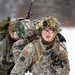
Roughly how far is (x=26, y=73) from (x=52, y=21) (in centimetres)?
78

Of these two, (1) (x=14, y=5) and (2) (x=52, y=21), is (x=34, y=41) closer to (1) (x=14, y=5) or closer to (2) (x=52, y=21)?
(2) (x=52, y=21)

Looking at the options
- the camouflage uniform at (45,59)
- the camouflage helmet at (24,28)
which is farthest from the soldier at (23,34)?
the camouflage uniform at (45,59)

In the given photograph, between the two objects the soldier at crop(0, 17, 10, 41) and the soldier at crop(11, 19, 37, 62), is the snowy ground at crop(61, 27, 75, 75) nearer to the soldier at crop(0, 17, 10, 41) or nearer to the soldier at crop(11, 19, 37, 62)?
the soldier at crop(0, 17, 10, 41)

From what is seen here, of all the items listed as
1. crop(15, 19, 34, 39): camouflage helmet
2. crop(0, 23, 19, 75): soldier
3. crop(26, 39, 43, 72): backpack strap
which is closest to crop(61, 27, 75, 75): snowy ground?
crop(0, 23, 19, 75): soldier

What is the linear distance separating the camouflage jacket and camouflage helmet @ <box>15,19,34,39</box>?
0.28 m

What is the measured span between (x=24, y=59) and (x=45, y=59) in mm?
279

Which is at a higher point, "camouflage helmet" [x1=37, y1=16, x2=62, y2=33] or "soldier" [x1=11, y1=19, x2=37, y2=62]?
"camouflage helmet" [x1=37, y1=16, x2=62, y2=33]

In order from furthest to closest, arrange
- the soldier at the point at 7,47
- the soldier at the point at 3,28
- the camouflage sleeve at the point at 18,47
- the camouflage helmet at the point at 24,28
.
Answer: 1. the soldier at the point at 3,28
2. the soldier at the point at 7,47
3. the camouflage sleeve at the point at 18,47
4. the camouflage helmet at the point at 24,28

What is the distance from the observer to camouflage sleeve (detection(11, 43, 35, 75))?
534cm

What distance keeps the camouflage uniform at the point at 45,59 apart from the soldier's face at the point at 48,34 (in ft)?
0.19

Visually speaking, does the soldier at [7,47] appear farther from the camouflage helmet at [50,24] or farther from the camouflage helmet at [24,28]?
the camouflage helmet at [50,24]

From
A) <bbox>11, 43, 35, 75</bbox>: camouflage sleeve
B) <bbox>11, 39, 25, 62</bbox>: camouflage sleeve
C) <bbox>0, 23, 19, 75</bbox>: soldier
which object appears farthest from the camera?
<bbox>0, 23, 19, 75</bbox>: soldier

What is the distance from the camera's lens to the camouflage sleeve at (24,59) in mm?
5340

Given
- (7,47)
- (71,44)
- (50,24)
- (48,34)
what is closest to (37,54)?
(48,34)
